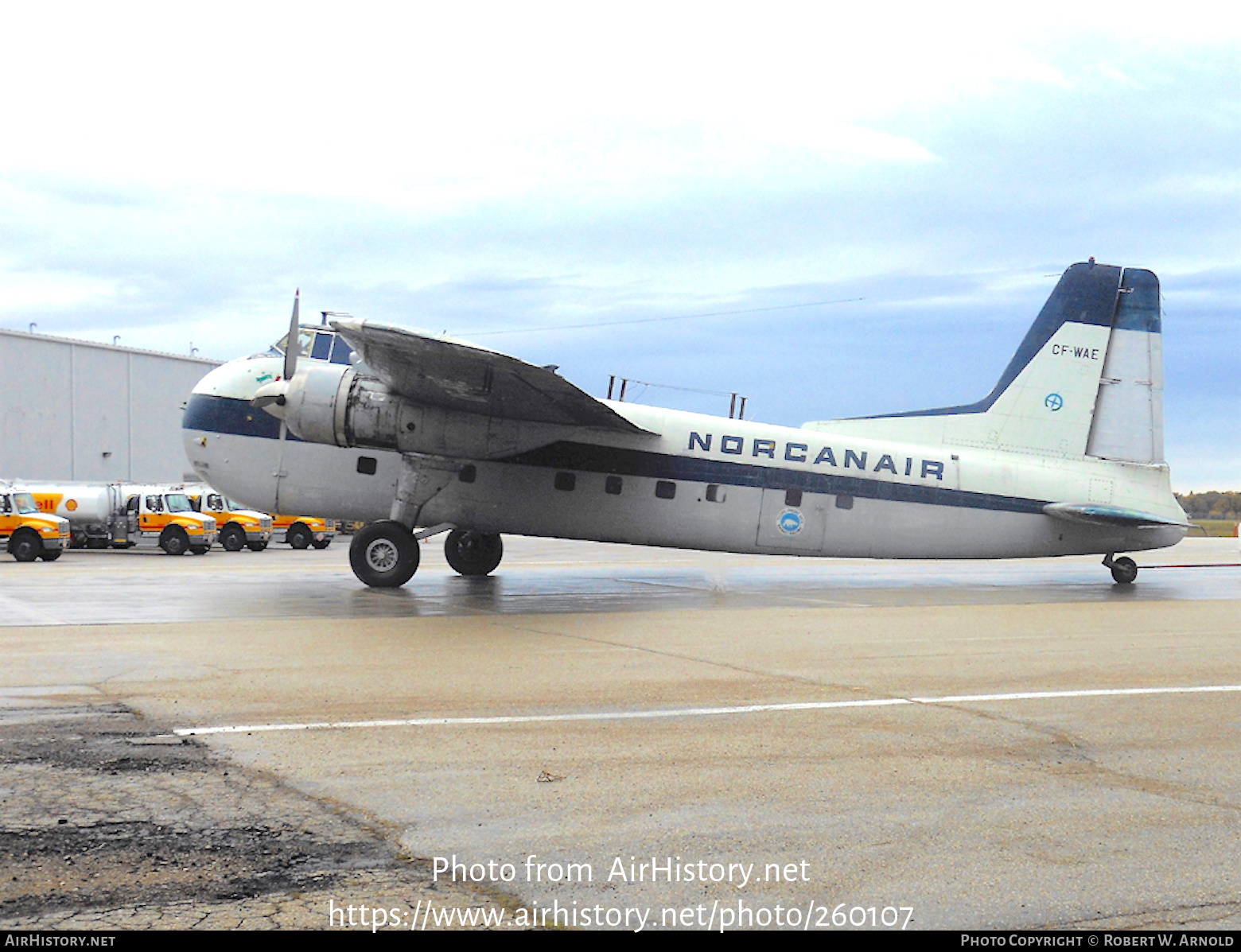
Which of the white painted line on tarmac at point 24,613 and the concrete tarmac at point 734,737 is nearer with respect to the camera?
the concrete tarmac at point 734,737

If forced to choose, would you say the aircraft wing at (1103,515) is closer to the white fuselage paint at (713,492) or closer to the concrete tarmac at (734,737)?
the white fuselage paint at (713,492)

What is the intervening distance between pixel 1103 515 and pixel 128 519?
1112 inches

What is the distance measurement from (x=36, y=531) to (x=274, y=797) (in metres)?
26.8

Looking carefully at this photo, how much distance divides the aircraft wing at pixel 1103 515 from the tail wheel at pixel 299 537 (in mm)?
26996

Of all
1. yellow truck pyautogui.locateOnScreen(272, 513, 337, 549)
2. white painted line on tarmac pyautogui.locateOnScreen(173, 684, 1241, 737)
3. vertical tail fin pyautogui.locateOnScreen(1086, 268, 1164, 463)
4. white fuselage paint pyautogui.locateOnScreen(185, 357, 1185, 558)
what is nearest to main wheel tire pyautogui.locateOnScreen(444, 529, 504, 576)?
white fuselage paint pyautogui.locateOnScreen(185, 357, 1185, 558)

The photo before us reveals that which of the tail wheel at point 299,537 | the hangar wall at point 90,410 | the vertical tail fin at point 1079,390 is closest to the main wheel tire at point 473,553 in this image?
the vertical tail fin at point 1079,390

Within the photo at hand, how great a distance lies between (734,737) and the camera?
7.29m

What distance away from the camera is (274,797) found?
5.66 meters

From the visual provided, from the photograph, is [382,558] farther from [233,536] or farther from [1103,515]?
[233,536]

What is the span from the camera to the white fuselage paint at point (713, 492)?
1886 centimetres

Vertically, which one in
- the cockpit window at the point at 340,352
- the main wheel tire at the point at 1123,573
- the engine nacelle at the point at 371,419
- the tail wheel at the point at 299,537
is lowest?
the tail wheel at the point at 299,537

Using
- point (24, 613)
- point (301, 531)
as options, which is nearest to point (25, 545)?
point (301, 531)

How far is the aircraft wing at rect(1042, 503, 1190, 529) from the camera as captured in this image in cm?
1927

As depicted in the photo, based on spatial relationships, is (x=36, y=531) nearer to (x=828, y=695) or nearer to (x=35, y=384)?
(x=828, y=695)
